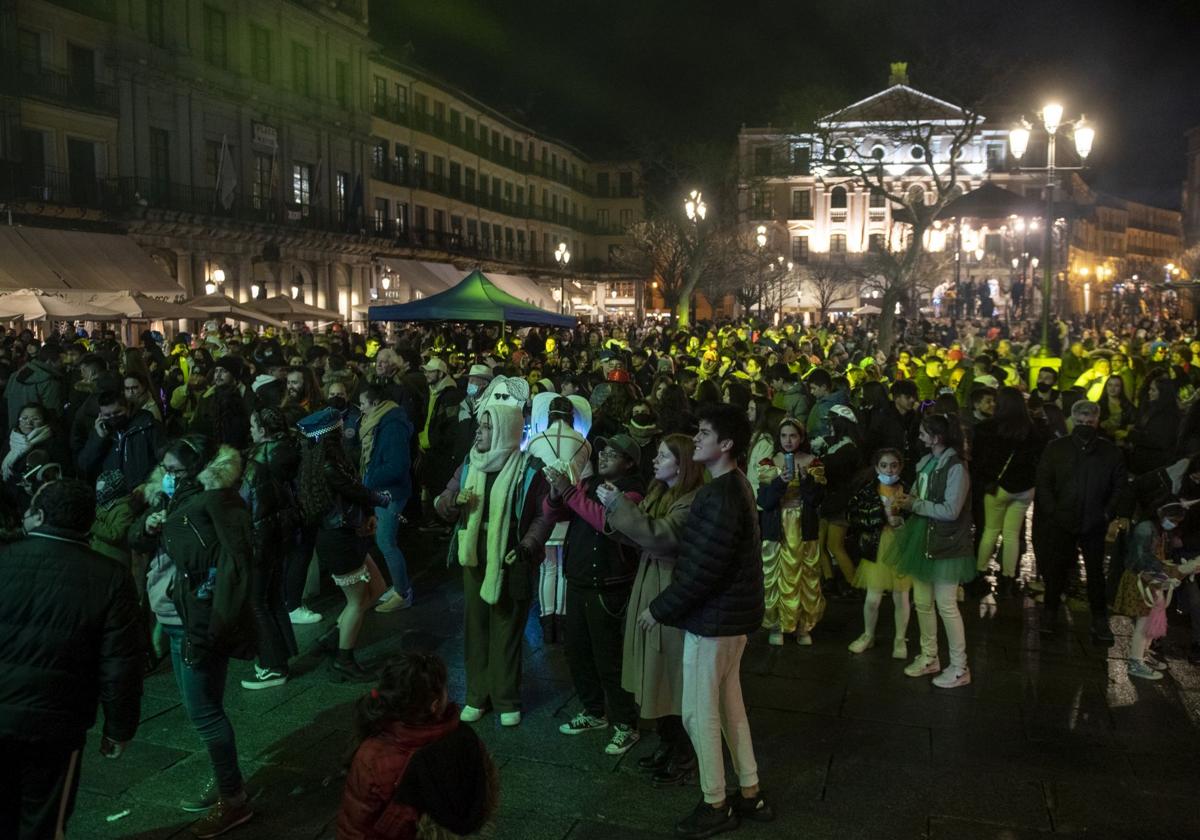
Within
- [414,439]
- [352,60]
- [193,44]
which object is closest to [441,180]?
[352,60]

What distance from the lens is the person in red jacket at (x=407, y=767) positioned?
9.33 feet

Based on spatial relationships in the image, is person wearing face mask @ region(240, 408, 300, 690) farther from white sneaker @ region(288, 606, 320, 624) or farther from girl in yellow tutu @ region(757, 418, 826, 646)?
girl in yellow tutu @ region(757, 418, 826, 646)

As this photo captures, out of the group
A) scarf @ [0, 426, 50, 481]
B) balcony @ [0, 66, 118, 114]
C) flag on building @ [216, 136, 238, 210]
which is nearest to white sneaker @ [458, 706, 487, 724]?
scarf @ [0, 426, 50, 481]

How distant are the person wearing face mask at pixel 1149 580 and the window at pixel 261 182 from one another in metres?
32.1

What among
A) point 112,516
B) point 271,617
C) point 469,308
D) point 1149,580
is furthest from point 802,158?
point 112,516

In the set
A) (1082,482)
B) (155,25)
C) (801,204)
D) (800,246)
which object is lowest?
(1082,482)

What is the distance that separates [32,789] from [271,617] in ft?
7.74

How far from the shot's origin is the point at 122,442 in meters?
7.34

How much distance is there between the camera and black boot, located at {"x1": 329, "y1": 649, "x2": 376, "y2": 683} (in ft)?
19.7

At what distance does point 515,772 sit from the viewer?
486 cm

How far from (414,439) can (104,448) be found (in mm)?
2821

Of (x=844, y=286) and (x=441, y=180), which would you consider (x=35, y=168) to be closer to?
(x=441, y=180)

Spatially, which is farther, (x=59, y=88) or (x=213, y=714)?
(x=59, y=88)

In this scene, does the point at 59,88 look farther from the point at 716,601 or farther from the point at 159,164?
the point at 716,601
